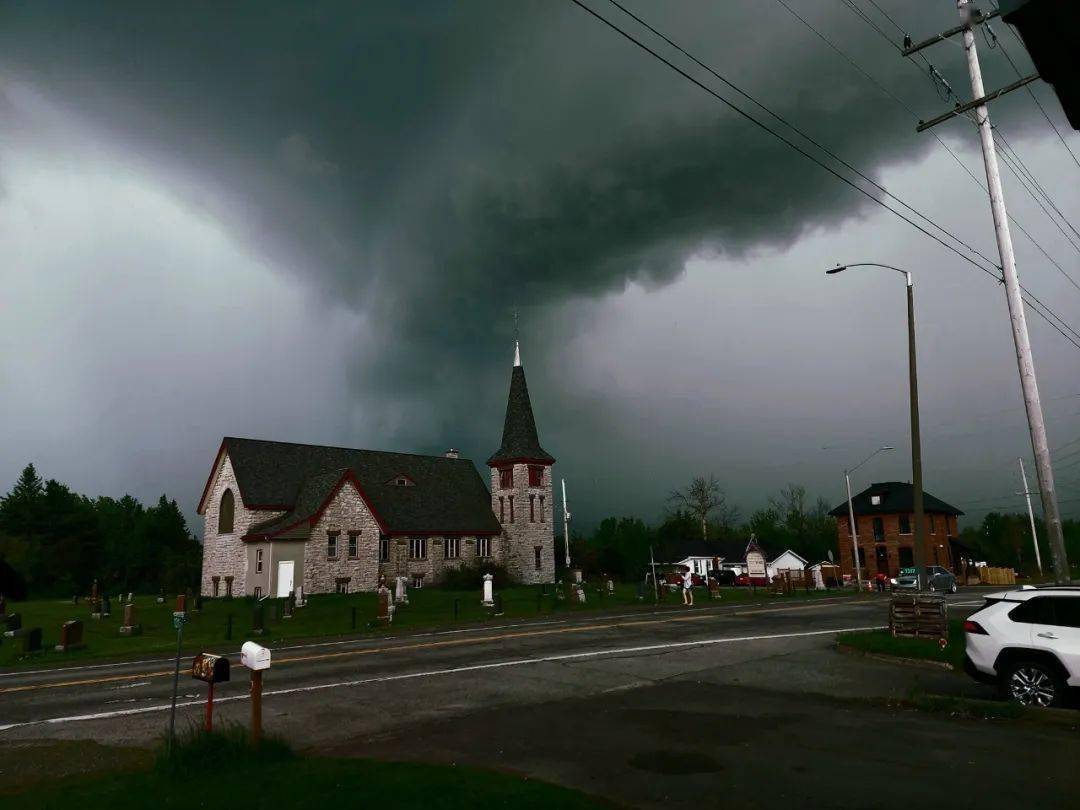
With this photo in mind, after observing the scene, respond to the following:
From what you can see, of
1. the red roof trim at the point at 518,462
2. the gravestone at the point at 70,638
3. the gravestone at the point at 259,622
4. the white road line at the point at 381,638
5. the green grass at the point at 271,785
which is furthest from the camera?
the red roof trim at the point at 518,462

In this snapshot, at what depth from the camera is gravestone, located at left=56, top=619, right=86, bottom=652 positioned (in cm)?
2397

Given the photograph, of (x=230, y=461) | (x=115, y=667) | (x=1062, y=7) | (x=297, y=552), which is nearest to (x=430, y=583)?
(x=297, y=552)

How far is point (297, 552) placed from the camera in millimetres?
44406

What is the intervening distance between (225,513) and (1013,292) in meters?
48.6

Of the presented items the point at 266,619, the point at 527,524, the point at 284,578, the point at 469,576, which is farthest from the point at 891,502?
the point at 266,619

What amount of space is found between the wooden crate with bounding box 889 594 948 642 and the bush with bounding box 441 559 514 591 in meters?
36.9

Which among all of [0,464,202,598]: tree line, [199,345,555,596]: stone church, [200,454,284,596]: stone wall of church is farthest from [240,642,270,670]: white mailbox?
[0,464,202,598]: tree line

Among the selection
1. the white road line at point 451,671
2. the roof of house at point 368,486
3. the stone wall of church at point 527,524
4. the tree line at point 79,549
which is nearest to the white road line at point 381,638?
the white road line at point 451,671

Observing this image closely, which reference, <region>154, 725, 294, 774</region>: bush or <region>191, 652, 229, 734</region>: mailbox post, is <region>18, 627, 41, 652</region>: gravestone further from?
<region>191, 652, 229, 734</region>: mailbox post

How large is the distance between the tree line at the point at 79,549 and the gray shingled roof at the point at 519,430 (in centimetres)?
3843

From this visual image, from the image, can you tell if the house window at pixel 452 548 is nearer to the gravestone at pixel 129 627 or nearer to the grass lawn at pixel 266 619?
the grass lawn at pixel 266 619

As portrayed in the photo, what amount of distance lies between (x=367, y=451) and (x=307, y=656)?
40.2m

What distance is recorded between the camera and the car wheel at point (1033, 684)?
33.5 ft

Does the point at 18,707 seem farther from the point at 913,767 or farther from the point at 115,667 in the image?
the point at 913,767
